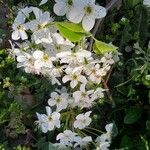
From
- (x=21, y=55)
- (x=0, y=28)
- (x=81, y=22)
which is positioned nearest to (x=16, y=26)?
(x=21, y=55)

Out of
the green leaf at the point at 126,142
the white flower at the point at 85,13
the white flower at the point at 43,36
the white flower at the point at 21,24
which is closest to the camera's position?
the white flower at the point at 85,13

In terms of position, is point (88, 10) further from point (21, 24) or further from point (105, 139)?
point (105, 139)

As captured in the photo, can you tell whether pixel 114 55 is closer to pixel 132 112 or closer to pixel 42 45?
pixel 132 112

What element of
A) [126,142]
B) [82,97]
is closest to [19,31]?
[82,97]

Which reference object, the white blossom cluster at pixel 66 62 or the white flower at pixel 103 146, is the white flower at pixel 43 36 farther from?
the white flower at pixel 103 146

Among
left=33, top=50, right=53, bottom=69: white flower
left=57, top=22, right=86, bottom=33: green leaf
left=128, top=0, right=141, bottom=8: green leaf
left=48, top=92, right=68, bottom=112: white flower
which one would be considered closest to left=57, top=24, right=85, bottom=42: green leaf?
left=57, top=22, right=86, bottom=33: green leaf

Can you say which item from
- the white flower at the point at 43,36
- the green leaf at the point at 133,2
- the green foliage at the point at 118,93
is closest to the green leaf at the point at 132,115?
the green foliage at the point at 118,93
